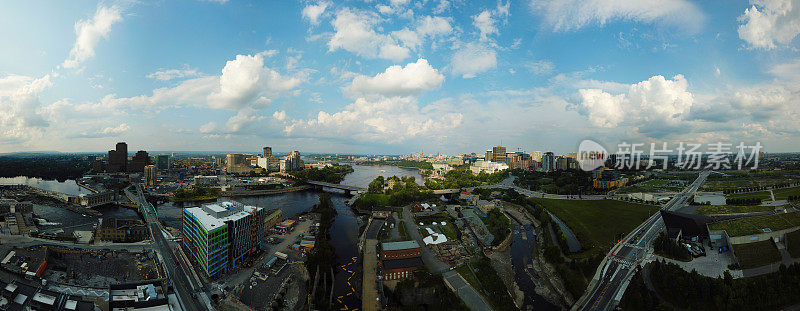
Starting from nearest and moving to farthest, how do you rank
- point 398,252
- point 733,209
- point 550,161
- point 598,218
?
point 398,252
point 733,209
point 598,218
point 550,161

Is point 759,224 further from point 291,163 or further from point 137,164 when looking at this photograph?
point 137,164

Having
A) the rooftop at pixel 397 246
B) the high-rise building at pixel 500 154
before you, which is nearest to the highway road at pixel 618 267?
the rooftop at pixel 397 246

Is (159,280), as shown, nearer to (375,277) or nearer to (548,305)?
(375,277)

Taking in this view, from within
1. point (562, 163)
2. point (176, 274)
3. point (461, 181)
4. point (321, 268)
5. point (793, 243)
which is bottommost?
point (176, 274)

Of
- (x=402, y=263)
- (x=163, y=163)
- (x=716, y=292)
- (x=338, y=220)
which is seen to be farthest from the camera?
(x=163, y=163)

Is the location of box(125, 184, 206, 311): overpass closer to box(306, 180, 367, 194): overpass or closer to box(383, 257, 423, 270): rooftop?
box(383, 257, 423, 270): rooftop

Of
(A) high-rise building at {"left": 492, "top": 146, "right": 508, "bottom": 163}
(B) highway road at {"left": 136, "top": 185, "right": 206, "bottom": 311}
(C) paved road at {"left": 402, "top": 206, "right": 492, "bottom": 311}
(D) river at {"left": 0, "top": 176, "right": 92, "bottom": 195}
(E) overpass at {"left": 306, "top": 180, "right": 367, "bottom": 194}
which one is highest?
(A) high-rise building at {"left": 492, "top": 146, "right": 508, "bottom": 163}

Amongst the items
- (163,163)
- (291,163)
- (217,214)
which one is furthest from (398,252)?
(163,163)

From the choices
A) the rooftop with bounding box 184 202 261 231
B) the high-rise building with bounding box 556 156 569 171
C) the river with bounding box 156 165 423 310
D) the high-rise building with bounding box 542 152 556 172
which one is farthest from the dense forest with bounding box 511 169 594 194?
the rooftop with bounding box 184 202 261 231
